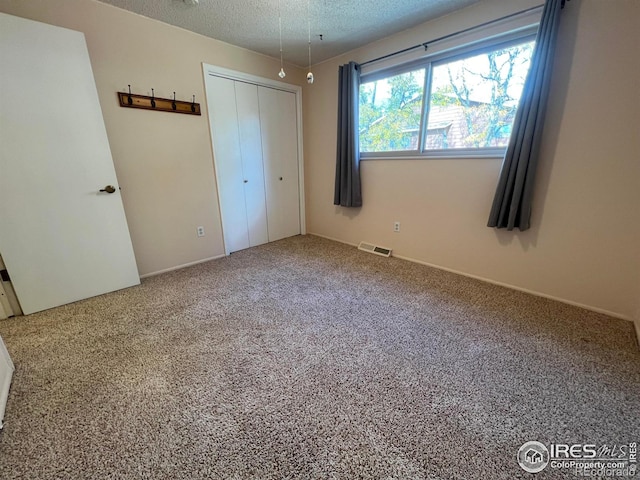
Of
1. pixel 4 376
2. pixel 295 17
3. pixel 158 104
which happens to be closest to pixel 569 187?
pixel 295 17

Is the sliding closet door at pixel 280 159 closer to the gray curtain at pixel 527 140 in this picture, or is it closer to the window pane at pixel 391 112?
the window pane at pixel 391 112

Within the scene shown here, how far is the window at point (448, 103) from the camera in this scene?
2.10 meters

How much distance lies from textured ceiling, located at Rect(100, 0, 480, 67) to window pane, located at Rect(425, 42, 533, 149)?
476mm

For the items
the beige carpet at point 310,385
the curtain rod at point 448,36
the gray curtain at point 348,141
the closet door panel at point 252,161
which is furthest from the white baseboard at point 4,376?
the curtain rod at point 448,36

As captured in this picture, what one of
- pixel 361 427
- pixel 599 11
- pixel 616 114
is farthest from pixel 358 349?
pixel 599 11

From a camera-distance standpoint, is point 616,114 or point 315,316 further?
point 315,316

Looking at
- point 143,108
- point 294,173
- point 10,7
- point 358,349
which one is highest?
→ point 10,7

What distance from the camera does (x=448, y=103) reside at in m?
2.43

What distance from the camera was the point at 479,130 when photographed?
2.29m

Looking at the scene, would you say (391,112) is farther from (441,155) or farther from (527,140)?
(527,140)

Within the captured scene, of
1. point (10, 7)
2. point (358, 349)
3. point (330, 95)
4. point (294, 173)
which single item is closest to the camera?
point (358, 349)

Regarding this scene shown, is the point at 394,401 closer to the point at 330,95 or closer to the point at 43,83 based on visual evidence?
the point at 43,83

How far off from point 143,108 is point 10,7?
88 centimetres

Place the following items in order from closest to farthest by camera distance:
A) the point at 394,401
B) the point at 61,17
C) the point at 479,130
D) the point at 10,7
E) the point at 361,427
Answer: the point at 361,427, the point at 394,401, the point at 10,7, the point at 61,17, the point at 479,130
